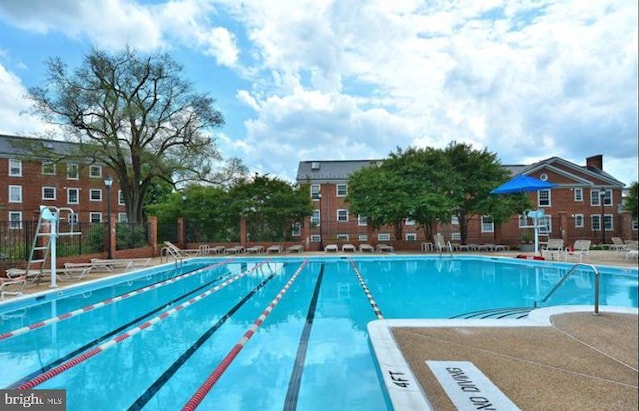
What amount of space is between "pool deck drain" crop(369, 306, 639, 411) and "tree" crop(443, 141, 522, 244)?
1546 cm

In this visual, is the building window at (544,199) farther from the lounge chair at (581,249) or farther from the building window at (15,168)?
the building window at (15,168)

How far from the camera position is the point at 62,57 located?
21.1 meters

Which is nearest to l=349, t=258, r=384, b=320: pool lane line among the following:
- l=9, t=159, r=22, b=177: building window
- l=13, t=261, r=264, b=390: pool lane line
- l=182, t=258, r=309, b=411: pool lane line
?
l=182, t=258, r=309, b=411: pool lane line

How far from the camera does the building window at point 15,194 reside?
3306 cm

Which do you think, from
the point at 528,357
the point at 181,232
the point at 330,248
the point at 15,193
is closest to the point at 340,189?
the point at 330,248

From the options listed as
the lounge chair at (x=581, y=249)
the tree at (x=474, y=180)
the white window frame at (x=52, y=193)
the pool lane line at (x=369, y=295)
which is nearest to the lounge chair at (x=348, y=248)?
the tree at (x=474, y=180)

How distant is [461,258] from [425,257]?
1737mm

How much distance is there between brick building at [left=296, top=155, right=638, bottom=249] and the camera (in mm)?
28578

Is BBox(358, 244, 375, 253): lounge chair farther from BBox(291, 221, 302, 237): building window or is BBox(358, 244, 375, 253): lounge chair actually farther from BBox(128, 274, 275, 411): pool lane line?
BBox(128, 274, 275, 411): pool lane line

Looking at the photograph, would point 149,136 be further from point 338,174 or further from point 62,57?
point 338,174

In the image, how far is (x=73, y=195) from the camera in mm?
36531

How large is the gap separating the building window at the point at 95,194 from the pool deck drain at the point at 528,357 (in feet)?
131

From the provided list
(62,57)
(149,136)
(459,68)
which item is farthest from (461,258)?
(62,57)

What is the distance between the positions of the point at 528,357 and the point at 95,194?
42.1 m
